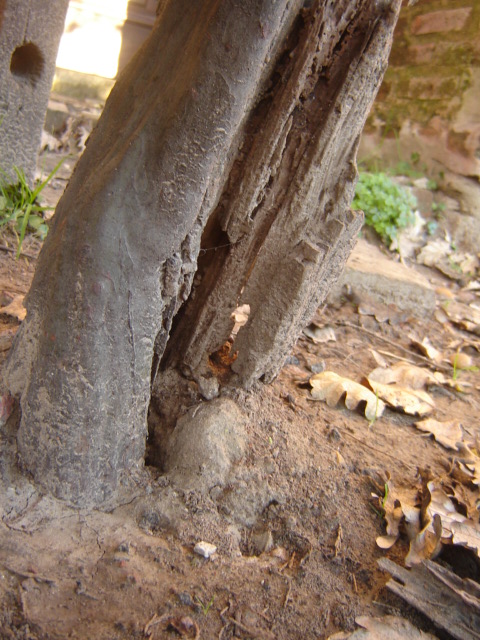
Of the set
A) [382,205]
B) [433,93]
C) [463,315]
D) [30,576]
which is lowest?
[30,576]

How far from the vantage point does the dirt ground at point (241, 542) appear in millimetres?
1195

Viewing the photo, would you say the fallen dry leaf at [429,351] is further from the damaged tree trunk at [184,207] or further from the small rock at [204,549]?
the small rock at [204,549]

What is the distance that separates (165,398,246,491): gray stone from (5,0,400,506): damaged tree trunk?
0.39 ft

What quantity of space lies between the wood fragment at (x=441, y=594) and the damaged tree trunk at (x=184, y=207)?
0.76 meters

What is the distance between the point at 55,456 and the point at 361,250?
3.29m

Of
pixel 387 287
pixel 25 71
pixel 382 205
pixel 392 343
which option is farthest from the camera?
pixel 382 205

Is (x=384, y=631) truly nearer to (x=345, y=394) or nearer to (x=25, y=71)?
(x=345, y=394)

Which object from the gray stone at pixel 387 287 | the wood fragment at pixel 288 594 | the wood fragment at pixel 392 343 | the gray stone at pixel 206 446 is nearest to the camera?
the wood fragment at pixel 288 594

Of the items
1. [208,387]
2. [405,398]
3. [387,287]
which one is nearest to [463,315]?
[387,287]

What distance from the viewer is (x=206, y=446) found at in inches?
63.4

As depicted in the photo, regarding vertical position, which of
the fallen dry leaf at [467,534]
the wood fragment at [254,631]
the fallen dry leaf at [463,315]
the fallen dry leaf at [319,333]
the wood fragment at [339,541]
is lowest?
the wood fragment at [254,631]

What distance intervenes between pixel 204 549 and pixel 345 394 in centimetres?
99

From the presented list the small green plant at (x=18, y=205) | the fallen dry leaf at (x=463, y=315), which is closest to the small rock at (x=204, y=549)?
the small green plant at (x=18, y=205)

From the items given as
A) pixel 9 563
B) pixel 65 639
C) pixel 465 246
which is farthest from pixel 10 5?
pixel 465 246
